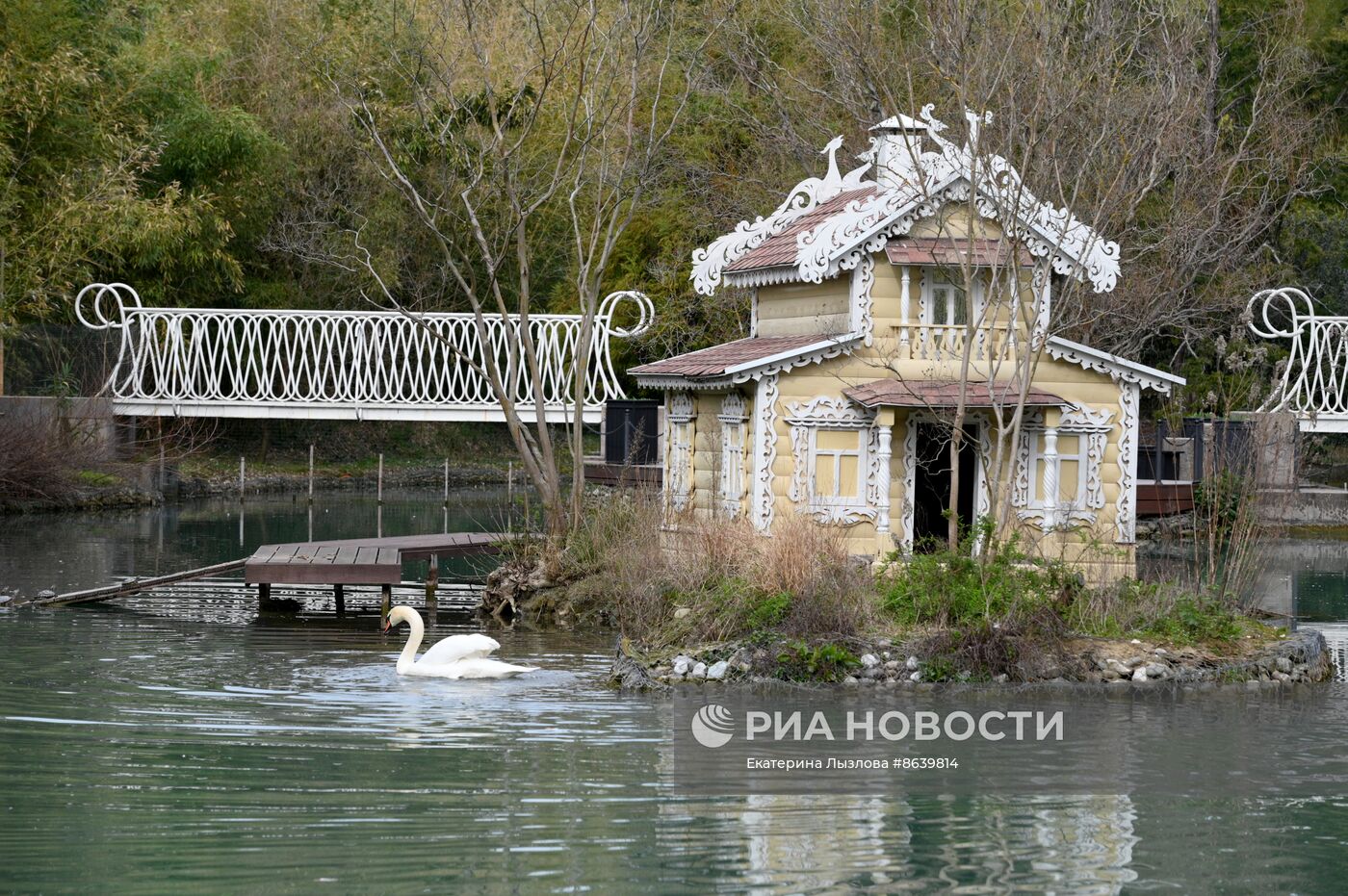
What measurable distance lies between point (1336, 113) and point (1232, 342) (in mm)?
10950

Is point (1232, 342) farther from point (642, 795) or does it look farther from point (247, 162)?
point (642, 795)

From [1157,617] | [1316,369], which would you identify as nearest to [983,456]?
[1157,617]

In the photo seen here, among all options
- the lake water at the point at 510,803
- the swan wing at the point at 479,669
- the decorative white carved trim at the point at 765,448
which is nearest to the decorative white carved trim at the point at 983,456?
the decorative white carved trim at the point at 765,448

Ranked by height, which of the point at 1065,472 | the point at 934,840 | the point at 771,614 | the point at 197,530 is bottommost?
the point at 934,840

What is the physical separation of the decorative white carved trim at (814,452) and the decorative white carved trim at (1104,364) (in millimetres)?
2433

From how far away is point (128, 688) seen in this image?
15.8 meters

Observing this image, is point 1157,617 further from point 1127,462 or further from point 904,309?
point 904,309

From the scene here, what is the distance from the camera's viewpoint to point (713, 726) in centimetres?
1432

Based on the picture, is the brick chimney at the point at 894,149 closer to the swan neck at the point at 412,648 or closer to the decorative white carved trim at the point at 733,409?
the decorative white carved trim at the point at 733,409

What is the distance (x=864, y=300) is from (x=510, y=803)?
11.1 m

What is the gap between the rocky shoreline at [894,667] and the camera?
16.1 m

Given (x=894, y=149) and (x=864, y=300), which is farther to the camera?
(x=894, y=149)

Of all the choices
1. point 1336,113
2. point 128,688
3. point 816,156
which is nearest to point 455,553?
point 128,688

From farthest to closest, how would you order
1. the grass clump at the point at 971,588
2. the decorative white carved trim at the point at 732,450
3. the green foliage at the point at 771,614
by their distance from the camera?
the decorative white carved trim at the point at 732,450 → the grass clump at the point at 971,588 → the green foliage at the point at 771,614
